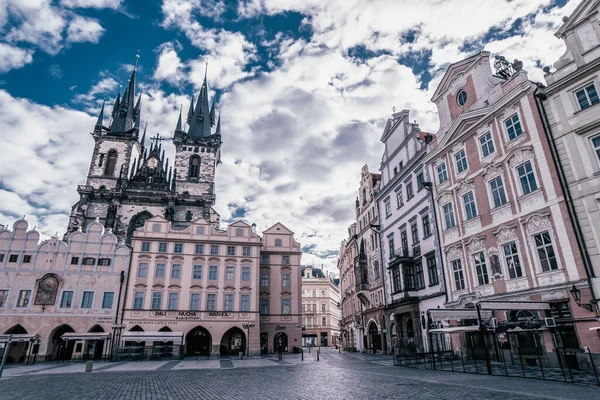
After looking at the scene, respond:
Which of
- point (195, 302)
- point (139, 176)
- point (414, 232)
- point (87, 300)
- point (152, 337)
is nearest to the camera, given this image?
point (414, 232)

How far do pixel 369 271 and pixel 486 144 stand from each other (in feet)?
70.7

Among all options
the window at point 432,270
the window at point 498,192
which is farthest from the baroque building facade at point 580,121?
the window at point 432,270

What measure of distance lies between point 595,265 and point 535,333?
4.57 m

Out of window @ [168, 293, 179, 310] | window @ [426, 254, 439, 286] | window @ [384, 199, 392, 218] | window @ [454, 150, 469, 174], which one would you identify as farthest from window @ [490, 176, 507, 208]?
window @ [168, 293, 179, 310]

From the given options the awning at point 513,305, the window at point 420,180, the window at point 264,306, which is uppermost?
the window at point 420,180

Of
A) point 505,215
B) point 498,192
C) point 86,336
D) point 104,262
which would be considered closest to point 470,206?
point 498,192

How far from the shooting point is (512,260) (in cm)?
1984

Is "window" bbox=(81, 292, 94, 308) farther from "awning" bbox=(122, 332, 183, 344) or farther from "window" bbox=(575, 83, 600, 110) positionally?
"window" bbox=(575, 83, 600, 110)

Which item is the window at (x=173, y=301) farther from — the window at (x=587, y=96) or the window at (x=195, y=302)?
the window at (x=587, y=96)

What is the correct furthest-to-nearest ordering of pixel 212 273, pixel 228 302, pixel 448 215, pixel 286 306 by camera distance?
pixel 286 306 → pixel 212 273 → pixel 228 302 → pixel 448 215

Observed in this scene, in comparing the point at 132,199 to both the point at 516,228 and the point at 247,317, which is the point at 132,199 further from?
the point at 516,228

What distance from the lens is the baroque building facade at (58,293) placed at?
35.0 m

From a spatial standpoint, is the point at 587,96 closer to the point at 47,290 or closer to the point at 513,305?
the point at 513,305

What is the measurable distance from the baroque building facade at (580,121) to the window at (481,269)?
585 cm
